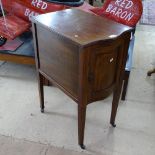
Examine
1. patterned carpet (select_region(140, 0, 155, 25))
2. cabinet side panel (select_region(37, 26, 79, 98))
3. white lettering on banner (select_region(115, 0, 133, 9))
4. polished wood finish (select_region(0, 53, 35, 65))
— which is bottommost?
patterned carpet (select_region(140, 0, 155, 25))

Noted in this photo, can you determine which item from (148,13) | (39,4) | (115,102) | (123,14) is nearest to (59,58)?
(115,102)

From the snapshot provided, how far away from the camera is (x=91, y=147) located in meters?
1.59

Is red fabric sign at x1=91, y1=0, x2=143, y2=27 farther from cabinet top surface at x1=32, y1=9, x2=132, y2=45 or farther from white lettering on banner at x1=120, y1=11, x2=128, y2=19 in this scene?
cabinet top surface at x1=32, y1=9, x2=132, y2=45

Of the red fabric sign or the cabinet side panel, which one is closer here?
the cabinet side panel

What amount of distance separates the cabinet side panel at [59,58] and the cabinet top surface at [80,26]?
0.14ft

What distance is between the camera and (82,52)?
110 centimetres

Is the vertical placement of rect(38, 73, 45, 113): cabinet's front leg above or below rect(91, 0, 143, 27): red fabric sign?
below

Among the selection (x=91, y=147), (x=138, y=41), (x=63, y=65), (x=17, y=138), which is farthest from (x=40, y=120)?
(x=138, y=41)

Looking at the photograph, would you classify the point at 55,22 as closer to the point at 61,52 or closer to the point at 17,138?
the point at 61,52

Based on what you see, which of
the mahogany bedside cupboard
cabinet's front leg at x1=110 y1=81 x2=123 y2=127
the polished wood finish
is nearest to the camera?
the mahogany bedside cupboard

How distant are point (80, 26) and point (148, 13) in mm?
3297

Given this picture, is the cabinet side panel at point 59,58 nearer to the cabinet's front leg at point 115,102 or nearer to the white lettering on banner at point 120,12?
the cabinet's front leg at point 115,102

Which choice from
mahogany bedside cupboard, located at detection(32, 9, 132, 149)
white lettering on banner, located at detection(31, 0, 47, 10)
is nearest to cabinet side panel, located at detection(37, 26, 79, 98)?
mahogany bedside cupboard, located at detection(32, 9, 132, 149)

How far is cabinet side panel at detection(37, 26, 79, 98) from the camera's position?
1.22 meters
